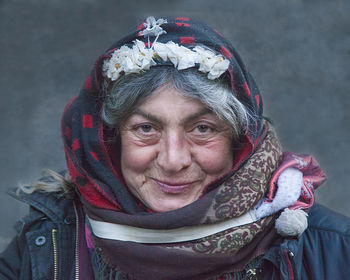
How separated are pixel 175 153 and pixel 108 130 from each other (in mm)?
445

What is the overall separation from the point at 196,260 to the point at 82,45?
275cm

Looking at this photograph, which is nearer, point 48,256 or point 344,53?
point 48,256

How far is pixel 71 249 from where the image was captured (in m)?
2.46

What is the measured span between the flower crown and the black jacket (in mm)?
720

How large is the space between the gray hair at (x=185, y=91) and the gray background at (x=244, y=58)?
208cm

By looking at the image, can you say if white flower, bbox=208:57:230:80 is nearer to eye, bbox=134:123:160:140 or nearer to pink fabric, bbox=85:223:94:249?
eye, bbox=134:123:160:140

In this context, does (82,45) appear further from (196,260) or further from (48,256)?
(196,260)

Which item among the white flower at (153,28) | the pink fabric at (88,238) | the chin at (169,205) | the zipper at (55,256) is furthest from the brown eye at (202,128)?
the zipper at (55,256)

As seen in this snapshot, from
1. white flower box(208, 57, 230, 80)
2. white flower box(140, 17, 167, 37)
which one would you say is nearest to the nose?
white flower box(208, 57, 230, 80)

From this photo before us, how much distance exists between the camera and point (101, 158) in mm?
2504

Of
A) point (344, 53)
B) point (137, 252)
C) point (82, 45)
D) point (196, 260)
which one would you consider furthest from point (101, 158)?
point (344, 53)

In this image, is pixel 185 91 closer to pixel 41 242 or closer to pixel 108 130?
pixel 108 130

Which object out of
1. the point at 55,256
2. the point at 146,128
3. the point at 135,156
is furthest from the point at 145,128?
the point at 55,256

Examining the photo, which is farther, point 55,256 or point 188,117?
point 55,256
